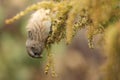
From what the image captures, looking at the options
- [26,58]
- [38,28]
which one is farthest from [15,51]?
[38,28]

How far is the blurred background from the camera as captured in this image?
4.20 metres

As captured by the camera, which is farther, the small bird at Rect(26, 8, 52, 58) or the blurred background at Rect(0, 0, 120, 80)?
the blurred background at Rect(0, 0, 120, 80)

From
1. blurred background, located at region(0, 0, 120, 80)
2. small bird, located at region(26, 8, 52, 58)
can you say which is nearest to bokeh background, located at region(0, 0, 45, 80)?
blurred background, located at region(0, 0, 120, 80)

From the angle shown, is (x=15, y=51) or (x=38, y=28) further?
(x=15, y=51)

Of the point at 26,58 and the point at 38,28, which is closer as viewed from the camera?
the point at 38,28

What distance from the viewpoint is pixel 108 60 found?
1630 millimetres

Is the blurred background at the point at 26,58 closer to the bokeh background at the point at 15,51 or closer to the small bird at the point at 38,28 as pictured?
the bokeh background at the point at 15,51

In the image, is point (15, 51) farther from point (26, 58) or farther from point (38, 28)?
point (38, 28)

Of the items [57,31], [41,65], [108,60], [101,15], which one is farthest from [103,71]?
[41,65]

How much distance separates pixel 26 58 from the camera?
4191 millimetres

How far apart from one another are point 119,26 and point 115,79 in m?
0.21

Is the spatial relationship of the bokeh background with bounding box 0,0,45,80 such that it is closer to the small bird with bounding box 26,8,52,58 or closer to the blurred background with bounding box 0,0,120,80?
the blurred background with bounding box 0,0,120,80

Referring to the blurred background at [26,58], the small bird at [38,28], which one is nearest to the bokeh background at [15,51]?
the blurred background at [26,58]

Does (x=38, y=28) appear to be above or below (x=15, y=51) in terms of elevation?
above
